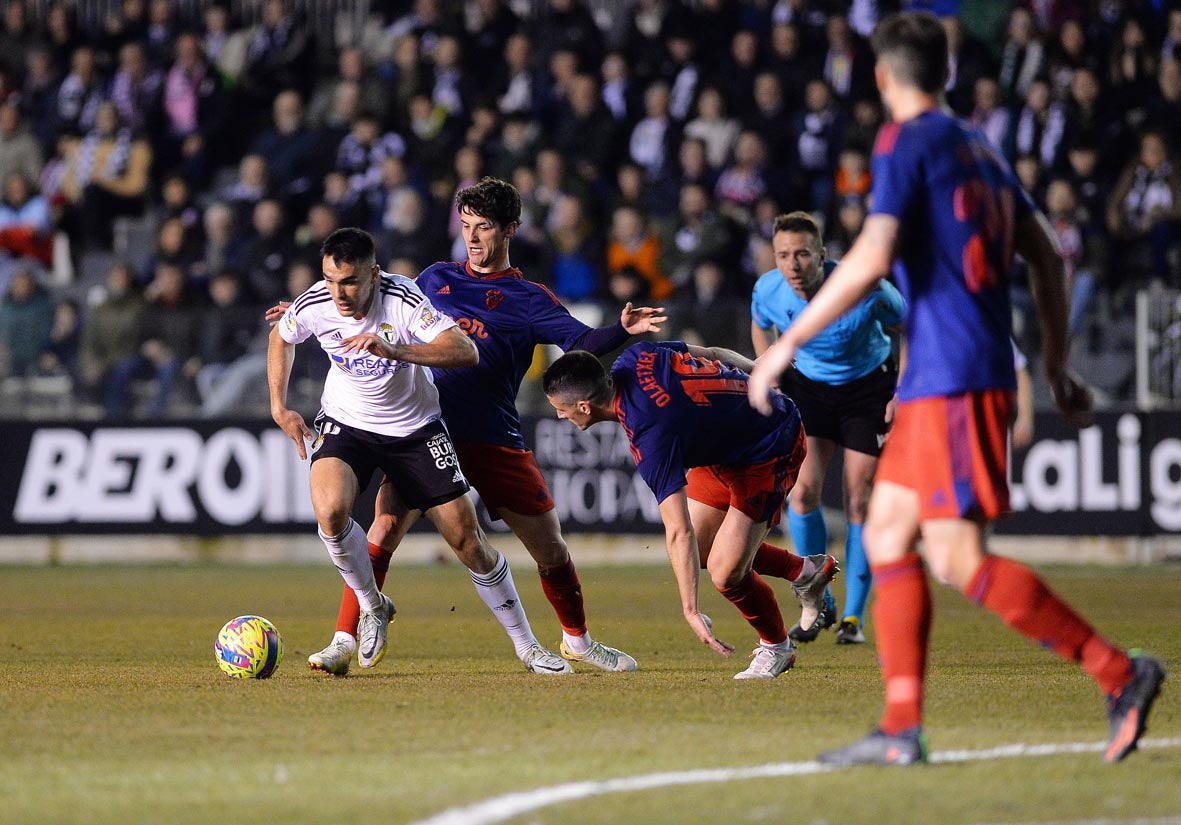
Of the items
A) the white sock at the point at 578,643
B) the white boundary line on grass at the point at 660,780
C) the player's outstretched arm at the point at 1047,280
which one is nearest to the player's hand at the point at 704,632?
the white sock at the point at 578,643

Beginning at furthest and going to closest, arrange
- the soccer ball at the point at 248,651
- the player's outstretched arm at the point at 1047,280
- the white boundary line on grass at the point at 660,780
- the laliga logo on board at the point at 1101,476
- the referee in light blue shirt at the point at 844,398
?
the laliga logo on board at the point at 1101,476, the referee in light blue shirt at the point at 844,398, the soccer ball at the point at 248,651, the player's outstretched arm at the point at 1047,280, the white boundary line on grass at the point at 660,780

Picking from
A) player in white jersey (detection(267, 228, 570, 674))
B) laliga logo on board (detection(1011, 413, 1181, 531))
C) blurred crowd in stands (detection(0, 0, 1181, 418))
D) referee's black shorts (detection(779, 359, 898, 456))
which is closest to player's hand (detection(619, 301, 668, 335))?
player in white jersey (detection(267, 228, 570, 674))

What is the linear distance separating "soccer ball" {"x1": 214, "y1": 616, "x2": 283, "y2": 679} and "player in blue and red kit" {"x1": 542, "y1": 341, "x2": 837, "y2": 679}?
1661 mm

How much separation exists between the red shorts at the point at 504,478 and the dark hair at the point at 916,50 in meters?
3.62

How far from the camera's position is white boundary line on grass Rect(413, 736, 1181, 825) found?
4250mm

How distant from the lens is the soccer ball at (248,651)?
7.54 metres

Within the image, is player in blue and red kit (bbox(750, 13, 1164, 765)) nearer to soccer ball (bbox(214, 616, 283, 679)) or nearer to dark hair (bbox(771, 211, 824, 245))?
soccer ball (bbox(214, 616, 283, 679))

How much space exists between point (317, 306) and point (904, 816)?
4.29 meters

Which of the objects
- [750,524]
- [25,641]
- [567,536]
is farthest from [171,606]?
[750,524]

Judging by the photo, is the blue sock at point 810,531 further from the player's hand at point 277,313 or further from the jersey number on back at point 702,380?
the player's hand at point 277,313

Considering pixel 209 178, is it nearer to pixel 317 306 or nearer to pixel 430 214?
pixel 430 214

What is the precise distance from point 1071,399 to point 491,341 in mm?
3378

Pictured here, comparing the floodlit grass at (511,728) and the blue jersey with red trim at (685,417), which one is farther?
the blue jersey with red trim at (685,417)

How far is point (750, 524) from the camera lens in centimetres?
768
